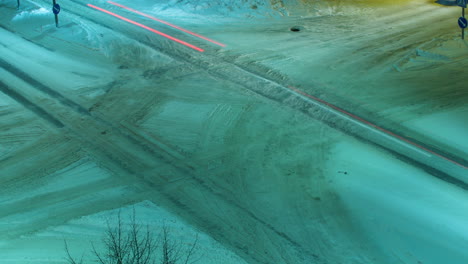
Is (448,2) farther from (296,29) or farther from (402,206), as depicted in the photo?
(402,206)

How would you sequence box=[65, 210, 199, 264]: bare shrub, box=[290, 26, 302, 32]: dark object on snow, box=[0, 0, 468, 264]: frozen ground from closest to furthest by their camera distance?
box=[65, 210, 199, 264]: bare shrub → box=[0, 0, 468, 264]: frozen ground → box=[290, 26, 302, 32]: dark object on snow

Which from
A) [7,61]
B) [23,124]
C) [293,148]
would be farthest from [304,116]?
[7,61]

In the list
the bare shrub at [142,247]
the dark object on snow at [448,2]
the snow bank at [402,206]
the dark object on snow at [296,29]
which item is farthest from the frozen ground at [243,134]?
the dark object on snow at [448,2]

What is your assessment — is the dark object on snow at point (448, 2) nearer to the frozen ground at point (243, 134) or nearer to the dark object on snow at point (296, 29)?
the frozen ground at point (243, 134)

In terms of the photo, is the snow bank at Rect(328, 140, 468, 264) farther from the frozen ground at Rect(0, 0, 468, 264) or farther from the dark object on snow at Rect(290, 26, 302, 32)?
the dark object on snow at Rect(290, 26, 302, 32)

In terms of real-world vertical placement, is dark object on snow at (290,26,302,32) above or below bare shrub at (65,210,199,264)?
above

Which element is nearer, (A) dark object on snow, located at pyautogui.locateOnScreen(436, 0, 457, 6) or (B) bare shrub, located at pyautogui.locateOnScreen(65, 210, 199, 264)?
(B) bare shrub, located at pyautogui.locateOnScreen(65, 210, 199, 264)

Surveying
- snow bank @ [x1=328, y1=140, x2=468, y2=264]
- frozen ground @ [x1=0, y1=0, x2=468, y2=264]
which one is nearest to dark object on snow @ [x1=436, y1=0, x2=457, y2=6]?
frozen ground @ [x1=0, y1=0, x2=468, y2=264]

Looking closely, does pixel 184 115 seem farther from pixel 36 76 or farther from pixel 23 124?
pixel 36 76

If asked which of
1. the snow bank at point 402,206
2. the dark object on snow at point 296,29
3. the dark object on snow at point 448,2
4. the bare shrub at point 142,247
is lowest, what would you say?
the bare shrub at point 142,247
